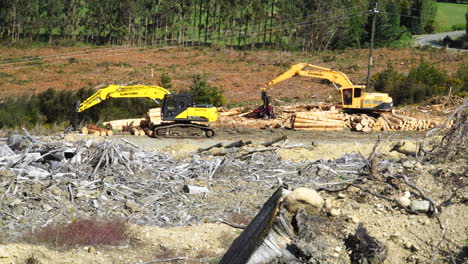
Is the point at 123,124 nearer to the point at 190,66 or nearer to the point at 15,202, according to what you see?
the point at 15,202

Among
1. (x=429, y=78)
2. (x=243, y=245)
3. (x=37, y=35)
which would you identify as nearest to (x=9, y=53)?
(x=37, y=35)

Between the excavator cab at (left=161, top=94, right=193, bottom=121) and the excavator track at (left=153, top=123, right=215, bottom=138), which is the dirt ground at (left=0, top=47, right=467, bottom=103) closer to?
the excavator track at (left=153, top=123, right=215, bottom=138)

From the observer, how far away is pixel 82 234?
10961mm

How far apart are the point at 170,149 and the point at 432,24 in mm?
84587

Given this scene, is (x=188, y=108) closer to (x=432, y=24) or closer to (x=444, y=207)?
(x=444, y=207)

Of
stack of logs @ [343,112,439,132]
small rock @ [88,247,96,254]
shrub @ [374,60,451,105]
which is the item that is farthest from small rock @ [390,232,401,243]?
shrub @ [374,60,451,105]

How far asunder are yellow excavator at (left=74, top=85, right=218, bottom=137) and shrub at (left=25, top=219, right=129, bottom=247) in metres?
12.9

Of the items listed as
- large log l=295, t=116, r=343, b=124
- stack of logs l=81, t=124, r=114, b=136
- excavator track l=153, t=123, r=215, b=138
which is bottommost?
stack of logs l=81, t=124, r=114, b=136

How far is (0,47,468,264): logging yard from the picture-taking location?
22.4ft

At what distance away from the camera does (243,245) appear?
7.19 meters

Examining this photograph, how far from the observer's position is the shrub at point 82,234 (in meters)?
10.6

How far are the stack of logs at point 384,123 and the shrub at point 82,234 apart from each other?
1627cm

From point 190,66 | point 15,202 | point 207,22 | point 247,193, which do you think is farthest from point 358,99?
point 207,22

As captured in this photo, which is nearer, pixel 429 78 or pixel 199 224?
pixel 199 224
